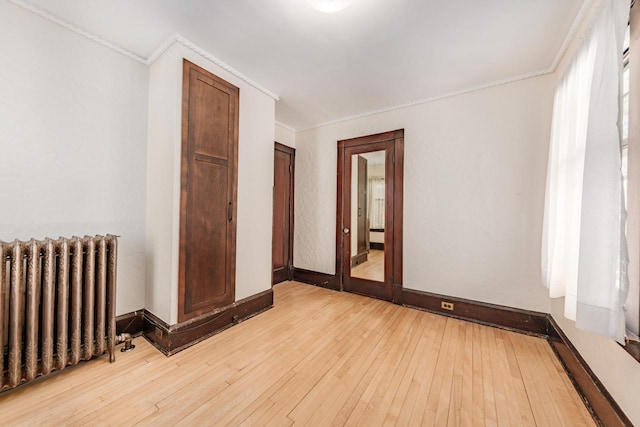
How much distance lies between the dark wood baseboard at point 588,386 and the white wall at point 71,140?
11.5 feet

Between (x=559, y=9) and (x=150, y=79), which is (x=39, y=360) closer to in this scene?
(x=150, y=79)

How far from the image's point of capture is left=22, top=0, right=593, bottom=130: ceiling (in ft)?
5.71

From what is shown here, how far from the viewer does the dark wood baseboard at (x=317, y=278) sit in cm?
380

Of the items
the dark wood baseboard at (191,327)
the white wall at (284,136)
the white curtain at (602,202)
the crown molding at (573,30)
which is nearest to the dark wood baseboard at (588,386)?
the white curtain at (602,202)

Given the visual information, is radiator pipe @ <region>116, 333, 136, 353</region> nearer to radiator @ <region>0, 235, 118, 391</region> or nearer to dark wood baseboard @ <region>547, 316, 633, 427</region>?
radiator @ <region>0, 235, 118, 391</region>

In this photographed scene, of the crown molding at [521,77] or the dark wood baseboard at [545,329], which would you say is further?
the crown molding at [521,77]

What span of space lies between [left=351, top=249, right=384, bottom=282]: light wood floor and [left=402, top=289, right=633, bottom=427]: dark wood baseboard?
413 mm

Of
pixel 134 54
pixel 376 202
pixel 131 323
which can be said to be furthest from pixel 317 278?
pixel 134 54

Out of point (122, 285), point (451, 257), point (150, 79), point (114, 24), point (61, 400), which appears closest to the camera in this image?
point (61, 400)

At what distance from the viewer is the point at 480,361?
6.55ft

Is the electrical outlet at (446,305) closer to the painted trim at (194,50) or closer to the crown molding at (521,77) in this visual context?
the crown molding at (521,77)

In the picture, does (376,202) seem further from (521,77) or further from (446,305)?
(521,77)

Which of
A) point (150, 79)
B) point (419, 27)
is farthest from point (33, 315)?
point (419, 27)

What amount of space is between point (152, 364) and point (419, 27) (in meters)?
3.41
